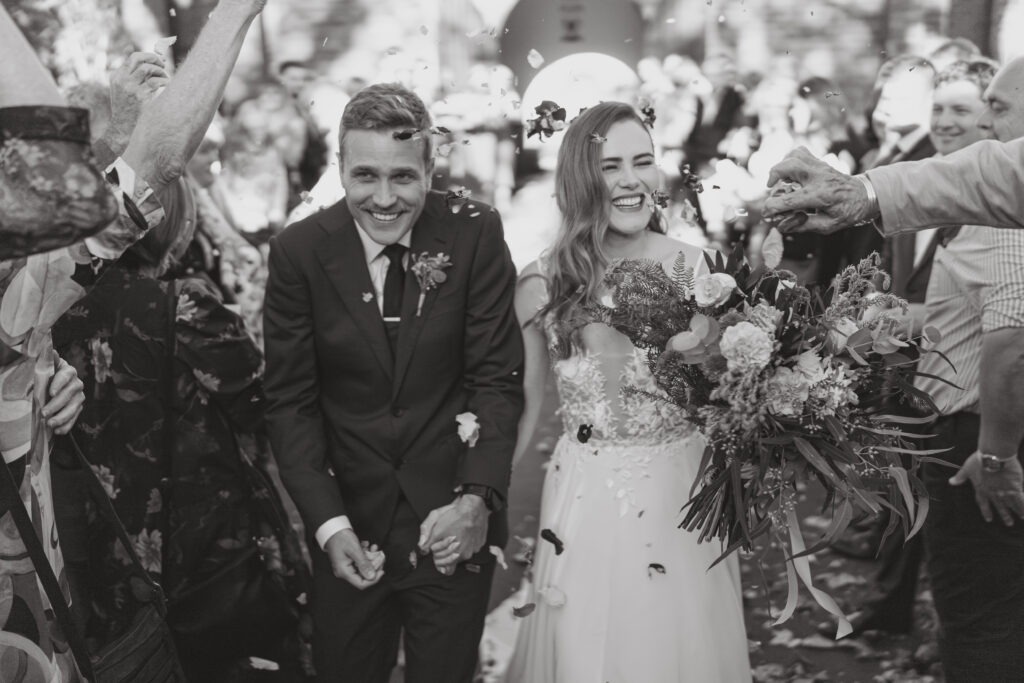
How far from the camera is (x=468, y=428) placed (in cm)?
312

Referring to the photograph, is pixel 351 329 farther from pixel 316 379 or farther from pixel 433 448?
pixel 433 448

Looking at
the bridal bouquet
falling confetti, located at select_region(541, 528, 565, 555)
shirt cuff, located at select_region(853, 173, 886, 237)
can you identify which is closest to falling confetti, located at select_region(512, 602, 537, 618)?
falling confetti, located at select_region(541, 528, 565, 555)

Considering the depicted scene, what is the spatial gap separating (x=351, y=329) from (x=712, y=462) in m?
1.14

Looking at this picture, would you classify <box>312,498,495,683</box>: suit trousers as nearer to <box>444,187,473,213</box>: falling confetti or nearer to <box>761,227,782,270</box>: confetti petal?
<box>444,187,473,213</box>: falling confetti

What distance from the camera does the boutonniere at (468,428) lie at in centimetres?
311

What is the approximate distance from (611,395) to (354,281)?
0.89 metres

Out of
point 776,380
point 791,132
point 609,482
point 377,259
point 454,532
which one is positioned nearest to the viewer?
point 776,380

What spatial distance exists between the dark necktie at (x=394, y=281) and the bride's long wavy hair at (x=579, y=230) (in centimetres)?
47

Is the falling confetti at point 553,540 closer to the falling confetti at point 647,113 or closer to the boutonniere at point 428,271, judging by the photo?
the boutonniere at point 428,271

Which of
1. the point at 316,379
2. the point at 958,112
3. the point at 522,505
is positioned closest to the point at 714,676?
the point at 316,379

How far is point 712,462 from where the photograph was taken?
8.71 ft

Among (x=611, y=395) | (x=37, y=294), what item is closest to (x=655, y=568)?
(x=611, y=395)

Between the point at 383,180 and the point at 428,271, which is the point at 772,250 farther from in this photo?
the point at 383,180

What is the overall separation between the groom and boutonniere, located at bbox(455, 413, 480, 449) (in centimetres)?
1
